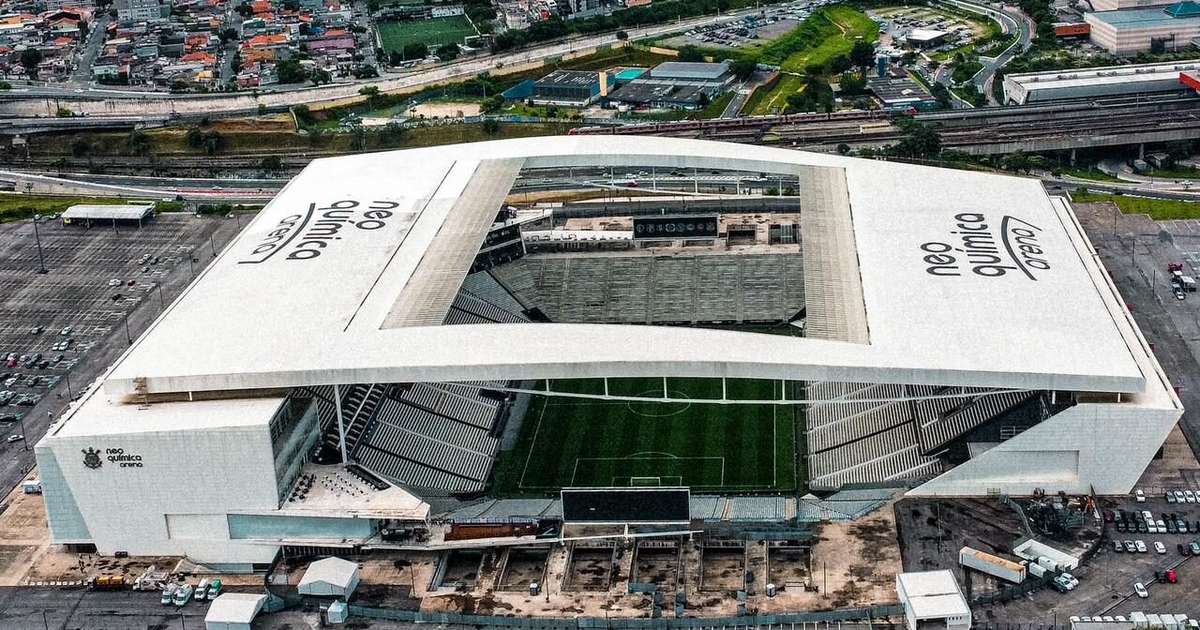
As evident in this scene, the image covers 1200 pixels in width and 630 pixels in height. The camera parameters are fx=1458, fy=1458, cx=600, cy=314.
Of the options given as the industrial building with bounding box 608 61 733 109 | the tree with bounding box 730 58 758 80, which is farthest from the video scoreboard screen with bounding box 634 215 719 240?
the tree with bounding box 730 58 758 80

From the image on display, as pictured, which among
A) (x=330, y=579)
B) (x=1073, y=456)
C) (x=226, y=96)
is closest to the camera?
(x=330, y=579)

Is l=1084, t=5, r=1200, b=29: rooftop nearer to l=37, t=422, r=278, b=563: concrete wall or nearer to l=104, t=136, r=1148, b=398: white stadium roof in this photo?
l=104, t=136, r=1148, b=398: white stadium roof

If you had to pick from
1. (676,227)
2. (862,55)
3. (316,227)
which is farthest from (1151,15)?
(316,227)

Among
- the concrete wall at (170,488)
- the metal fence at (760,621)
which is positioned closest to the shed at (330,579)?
the concrete wall at (170,488)

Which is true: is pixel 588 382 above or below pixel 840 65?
above

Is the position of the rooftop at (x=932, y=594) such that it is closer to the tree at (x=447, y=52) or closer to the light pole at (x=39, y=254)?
the light pole at (x=39, y=254)

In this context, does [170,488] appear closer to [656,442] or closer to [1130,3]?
[656,442]
